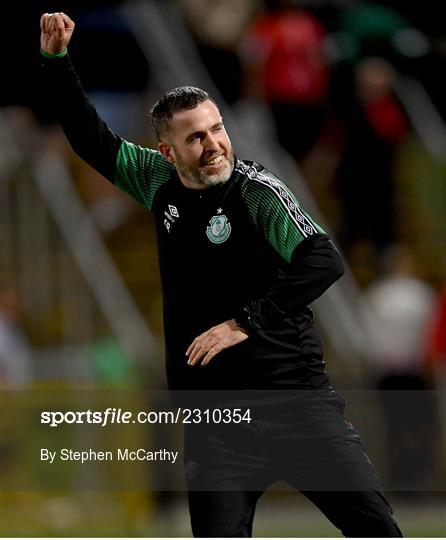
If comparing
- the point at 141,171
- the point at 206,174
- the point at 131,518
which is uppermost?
the point at 141,171

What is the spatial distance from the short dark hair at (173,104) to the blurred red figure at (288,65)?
6272mm

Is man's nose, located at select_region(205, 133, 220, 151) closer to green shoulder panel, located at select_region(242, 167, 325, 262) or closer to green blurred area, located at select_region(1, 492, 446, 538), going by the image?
green shoulder panel, located at select_region(242, 167, 325, 262)

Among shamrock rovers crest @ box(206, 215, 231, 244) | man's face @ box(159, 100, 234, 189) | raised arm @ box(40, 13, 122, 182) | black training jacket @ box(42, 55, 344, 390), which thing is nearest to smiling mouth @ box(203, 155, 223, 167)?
man's face @ box(159, 100, 234, 189)

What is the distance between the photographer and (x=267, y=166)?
1295 centimetres

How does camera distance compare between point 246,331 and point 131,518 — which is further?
point 131,518

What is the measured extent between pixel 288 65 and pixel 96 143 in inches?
243

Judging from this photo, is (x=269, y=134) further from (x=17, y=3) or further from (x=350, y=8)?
Answer: (x=17, y=3)

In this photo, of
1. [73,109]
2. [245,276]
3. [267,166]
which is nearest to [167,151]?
[73,109]

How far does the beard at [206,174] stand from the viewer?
6586 millimetres

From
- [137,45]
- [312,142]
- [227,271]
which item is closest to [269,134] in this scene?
[312,142]

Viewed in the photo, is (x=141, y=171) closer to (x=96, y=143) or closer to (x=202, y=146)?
(x=96, y=143)

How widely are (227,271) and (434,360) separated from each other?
22.0ft

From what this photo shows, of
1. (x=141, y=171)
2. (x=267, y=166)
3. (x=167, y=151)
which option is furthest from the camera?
(x=267, y=166)

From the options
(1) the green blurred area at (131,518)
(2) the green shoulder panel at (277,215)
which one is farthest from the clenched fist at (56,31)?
(1) the green blurred area at (131,518)
